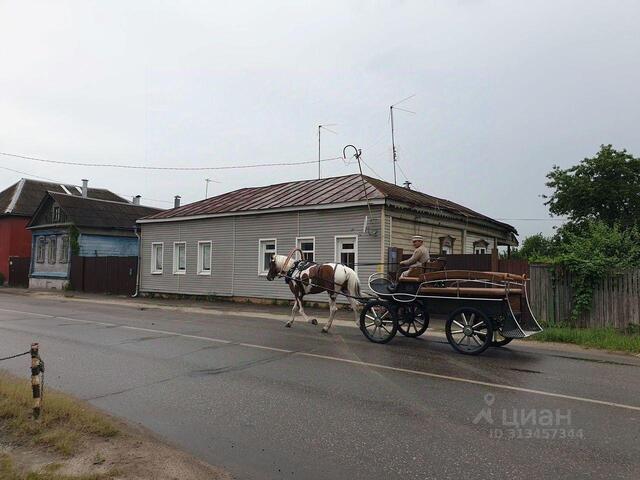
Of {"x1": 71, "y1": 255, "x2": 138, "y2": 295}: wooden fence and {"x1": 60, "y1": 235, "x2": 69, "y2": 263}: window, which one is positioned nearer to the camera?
{"x1": 71, "y1": 255, "x2": 138, "y2": 295}: wooden fence

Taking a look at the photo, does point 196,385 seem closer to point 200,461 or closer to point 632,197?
point 200,461

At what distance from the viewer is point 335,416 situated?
574 centimetres

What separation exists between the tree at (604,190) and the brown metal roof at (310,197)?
1313 centimetres

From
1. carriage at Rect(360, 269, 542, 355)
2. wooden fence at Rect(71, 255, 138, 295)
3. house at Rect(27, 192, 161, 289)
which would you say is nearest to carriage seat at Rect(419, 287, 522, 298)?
carriage at Rect(360, 269, 542, 355)

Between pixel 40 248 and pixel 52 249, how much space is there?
1737 mm

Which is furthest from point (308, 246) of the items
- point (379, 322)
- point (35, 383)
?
point (35, 383)

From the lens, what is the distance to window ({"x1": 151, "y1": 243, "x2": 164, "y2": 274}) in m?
26.9

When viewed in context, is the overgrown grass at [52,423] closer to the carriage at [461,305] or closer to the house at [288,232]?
the carriage at [461,305]

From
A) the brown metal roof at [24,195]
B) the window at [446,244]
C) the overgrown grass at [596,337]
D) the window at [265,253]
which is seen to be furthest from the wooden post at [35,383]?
the brown metal roof at [24,195]

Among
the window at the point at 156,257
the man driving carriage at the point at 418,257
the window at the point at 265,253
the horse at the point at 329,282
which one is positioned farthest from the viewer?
the window at the point at 156,257

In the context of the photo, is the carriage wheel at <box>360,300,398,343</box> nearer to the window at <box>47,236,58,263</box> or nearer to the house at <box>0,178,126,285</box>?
the window at <box>47,236,58,263</box>

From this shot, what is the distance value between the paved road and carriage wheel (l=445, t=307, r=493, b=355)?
27 centimetres

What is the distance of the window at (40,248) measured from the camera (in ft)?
117

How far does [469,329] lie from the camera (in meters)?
9.65
